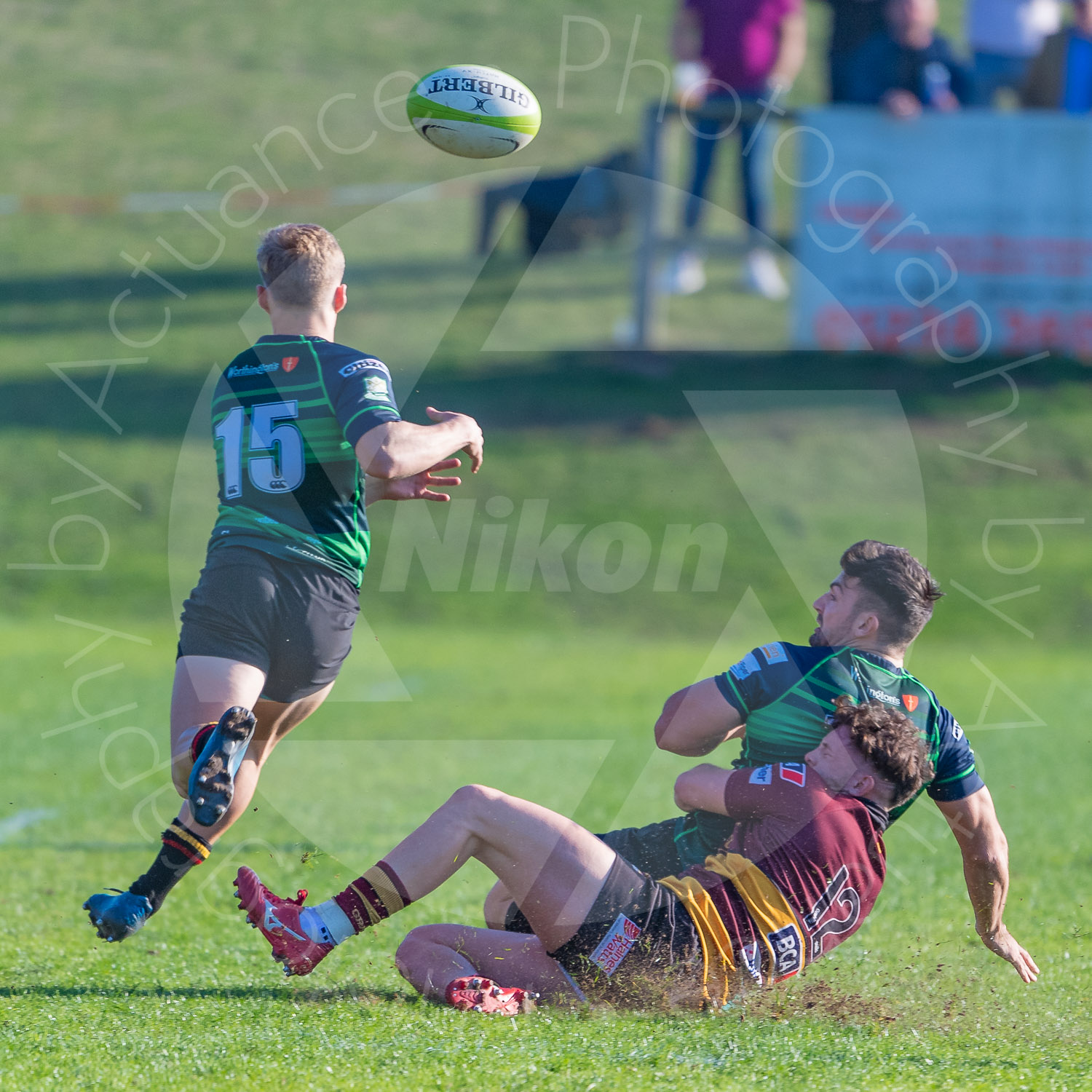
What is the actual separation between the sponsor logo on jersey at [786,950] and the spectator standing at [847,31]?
1250 centimetres

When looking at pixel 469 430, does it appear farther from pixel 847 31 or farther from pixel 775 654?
pixel 847 31

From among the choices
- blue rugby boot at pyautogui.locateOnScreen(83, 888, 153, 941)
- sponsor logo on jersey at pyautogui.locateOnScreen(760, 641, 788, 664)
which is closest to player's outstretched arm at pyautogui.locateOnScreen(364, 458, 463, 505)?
sponsor logo on jersey at pyautogui.locateOnScreen(760, 641, 788, 664)

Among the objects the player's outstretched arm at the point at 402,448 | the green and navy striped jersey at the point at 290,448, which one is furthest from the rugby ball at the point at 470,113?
the player's outstretched arm at the point at 402,448

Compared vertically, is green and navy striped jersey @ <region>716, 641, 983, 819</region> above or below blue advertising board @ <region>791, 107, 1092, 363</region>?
above

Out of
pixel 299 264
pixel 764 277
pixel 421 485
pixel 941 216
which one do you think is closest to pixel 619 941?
pixel 421 485

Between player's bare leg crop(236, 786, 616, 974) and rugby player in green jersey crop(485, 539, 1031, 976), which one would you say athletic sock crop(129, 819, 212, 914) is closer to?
player's bare leg crop(236, 786, 616, 974)

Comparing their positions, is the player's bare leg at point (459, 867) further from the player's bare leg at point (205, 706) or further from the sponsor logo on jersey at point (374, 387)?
the sponsor logo on jersey at point (374, 387)

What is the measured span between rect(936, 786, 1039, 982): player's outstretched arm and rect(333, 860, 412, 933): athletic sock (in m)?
1.75

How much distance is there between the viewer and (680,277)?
17.9 meters

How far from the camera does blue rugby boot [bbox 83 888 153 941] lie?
4258mm

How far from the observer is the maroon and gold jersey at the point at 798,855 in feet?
13.3

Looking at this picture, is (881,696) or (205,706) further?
(205,706)

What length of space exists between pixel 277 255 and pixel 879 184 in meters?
11.1

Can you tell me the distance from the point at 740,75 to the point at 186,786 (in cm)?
1225
